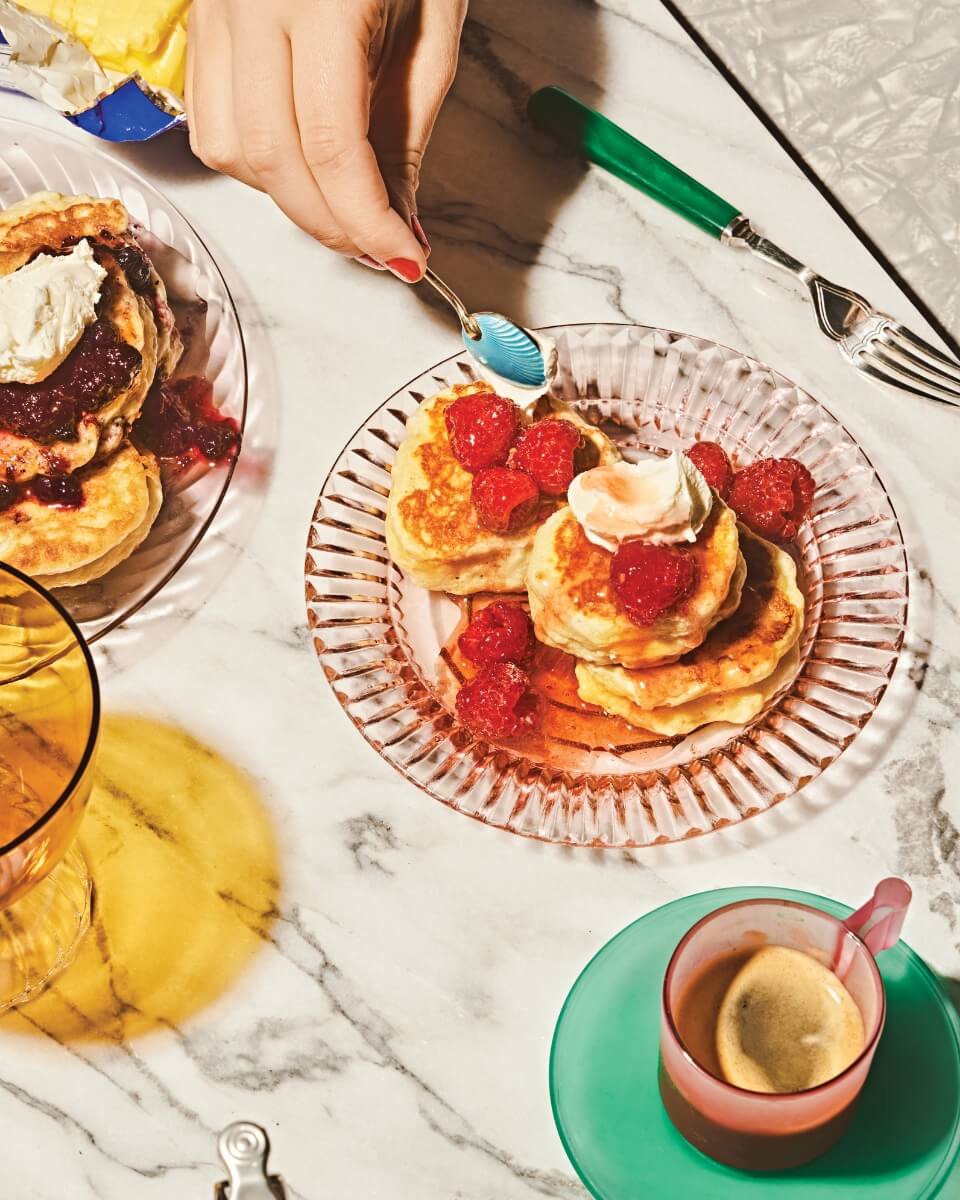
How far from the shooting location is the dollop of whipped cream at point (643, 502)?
147 cm

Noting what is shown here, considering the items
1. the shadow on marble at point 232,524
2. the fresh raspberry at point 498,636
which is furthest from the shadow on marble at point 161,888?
the fresh raspberry at point 498,636

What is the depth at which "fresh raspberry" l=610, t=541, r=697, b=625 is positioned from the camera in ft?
4.77

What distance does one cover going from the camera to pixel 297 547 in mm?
1766

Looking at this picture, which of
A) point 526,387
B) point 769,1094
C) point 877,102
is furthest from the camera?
point 877,102

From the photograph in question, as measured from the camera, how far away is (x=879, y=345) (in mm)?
1808

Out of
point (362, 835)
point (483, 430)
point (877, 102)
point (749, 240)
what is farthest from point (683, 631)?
point (877, 102)

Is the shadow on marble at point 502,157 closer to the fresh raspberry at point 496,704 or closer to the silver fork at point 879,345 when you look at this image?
the silver fork at point 879,345

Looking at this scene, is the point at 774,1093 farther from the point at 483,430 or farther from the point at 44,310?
the point at 44,310

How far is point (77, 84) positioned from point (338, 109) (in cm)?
53

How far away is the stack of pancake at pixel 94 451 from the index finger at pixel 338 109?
315mm

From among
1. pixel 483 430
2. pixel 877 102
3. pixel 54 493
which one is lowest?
pixel 54 493

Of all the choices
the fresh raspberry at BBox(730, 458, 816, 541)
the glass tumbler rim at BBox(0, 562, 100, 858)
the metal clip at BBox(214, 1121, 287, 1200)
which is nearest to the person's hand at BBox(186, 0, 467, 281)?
the fresh raspberry at BBox(730, 458, 816, 541)

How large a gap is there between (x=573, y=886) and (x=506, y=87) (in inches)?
48.5

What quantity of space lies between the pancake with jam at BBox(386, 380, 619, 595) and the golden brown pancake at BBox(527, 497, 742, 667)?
0.28 feet
